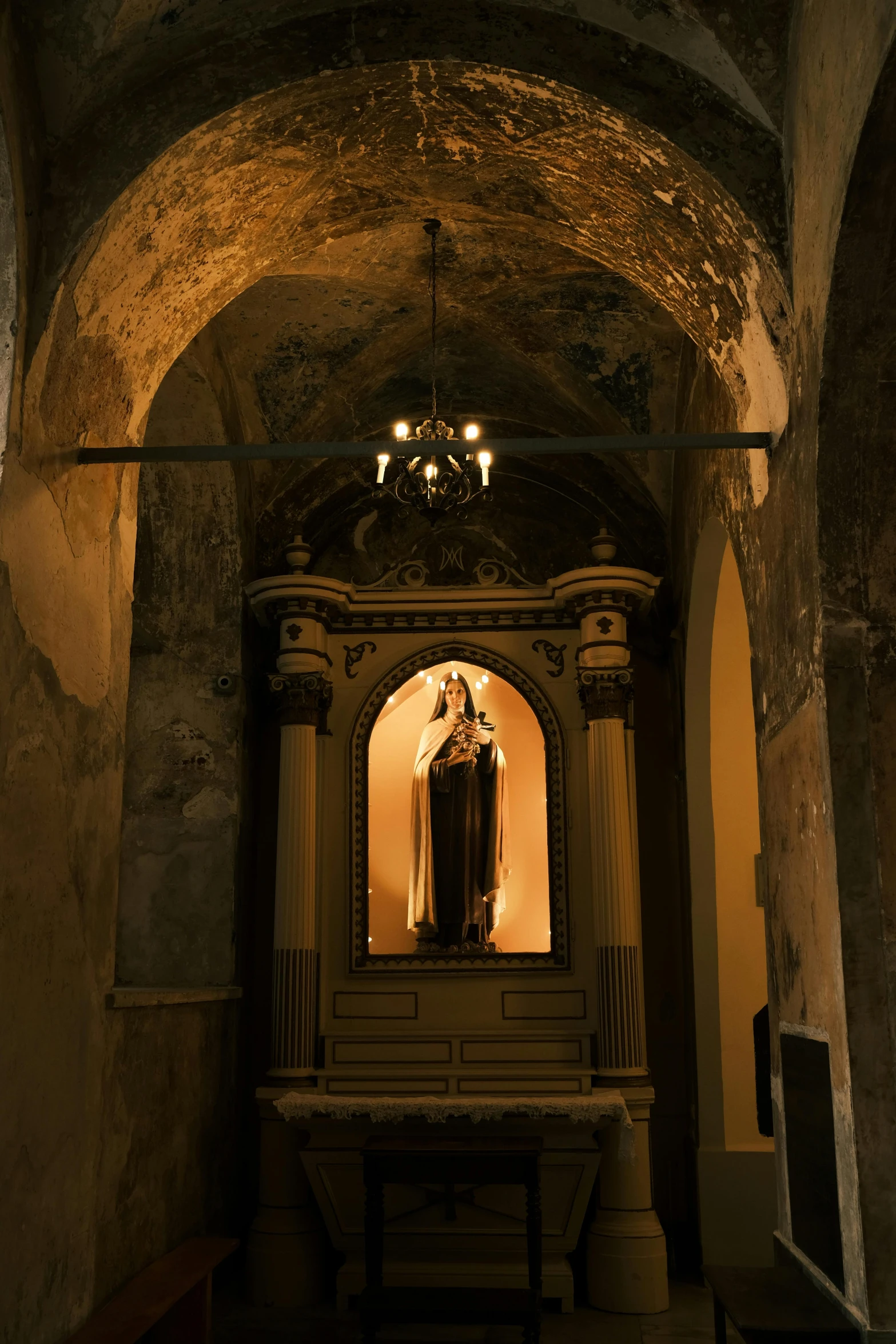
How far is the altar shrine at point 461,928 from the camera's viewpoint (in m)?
6.15

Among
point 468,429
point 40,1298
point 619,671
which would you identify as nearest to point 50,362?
point 468,429

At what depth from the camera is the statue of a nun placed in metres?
7.07

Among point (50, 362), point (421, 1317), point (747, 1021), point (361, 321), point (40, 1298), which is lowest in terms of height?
point (421, 1317)

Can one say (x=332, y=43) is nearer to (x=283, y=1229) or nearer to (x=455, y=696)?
(x=455, y=696)

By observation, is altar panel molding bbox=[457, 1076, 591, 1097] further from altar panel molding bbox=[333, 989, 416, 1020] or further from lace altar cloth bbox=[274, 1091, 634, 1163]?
altar panel molding bbox=[333, 989, 416, 1020]

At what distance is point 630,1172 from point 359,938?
1.89 meters

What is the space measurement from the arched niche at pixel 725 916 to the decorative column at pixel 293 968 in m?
2.05

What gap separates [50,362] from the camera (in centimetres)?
394

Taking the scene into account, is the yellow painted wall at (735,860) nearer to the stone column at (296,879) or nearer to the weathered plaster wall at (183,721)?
the stone column at (296,879)

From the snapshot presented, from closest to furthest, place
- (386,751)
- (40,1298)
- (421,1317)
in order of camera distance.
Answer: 1. (40,1298)
2. (421,1317)
3. (386,751)

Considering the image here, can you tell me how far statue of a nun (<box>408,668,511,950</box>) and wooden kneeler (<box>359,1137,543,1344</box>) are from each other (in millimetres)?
1542

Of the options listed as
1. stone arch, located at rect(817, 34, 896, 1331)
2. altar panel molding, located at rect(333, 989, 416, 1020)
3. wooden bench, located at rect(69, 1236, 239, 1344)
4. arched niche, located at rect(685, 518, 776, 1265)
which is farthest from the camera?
altar panel molding, located at rect(333, 989, 416, 1020)

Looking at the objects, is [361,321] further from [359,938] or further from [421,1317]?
[421,1317]

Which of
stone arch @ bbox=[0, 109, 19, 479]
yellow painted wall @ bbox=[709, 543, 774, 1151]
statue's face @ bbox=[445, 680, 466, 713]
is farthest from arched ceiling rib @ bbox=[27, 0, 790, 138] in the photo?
statue's face @ bbox=[445, 680, 466, 713]
